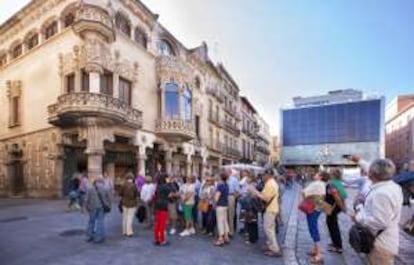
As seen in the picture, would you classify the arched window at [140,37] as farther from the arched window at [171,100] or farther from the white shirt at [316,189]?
the white shirt at [316,189]

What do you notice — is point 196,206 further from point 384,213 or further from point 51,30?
point 51,30

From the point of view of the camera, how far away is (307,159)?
70125 mm

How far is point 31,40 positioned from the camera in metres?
22.3

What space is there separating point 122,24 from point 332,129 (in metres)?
56.0

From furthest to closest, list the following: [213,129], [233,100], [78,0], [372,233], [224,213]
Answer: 1. [233,100]
2. [213,129]
3. [78,0]
4. [224,213]
5. [372,233]

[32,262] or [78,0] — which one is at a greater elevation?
[78,0]

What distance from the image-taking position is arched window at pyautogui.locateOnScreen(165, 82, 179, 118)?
2350 centimetres

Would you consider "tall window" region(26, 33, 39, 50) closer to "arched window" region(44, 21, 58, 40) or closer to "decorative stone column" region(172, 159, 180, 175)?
"arched window" region(44, 21, 58, 40)

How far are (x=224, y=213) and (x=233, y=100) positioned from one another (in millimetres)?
39343

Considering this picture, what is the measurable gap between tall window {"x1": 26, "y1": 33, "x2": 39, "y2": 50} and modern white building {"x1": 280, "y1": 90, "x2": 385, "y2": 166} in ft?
183

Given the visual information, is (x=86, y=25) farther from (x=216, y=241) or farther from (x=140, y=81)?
(x=216, y=241)

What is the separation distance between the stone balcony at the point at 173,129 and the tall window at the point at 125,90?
308 centimetres

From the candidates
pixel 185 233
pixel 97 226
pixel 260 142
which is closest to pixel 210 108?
pixel 185 233

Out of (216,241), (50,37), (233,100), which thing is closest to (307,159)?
(233,100)
